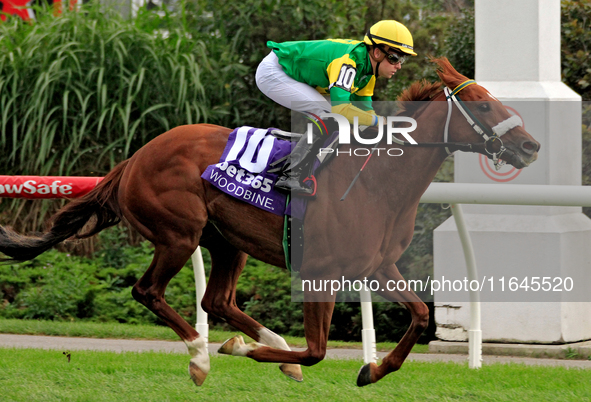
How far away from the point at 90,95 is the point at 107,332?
3266 millimetres

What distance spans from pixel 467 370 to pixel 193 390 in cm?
183

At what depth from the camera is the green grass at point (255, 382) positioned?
423 cm

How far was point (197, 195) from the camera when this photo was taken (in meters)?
4.23

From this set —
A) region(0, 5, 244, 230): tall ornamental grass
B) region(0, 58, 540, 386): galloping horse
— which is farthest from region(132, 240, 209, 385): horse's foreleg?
region(0, 5, 244, 230): tall ornamental grass

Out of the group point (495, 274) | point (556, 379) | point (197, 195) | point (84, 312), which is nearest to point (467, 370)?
point (556, 379)

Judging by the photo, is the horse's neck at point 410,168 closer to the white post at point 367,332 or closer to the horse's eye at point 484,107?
the horse's eye at point 484,107

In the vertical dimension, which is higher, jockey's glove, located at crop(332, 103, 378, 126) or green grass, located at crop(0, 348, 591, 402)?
jockey's glove, located at crop(332, 103, 378, 126)

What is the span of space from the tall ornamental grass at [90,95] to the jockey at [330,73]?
4.22m

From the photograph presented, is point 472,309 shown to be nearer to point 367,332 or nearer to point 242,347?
point 367,332

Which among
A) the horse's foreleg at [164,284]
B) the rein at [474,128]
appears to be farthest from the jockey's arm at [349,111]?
the horse's foreleg at [164,284]

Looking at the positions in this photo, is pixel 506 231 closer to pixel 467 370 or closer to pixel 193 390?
pixel 467 370

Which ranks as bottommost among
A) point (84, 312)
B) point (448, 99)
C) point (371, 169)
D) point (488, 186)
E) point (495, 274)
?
point (84, 312)

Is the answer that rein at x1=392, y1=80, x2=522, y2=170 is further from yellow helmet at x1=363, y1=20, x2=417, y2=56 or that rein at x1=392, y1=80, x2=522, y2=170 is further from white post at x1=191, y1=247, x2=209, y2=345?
white post at x1=191, y1=247, x2=209, y2=345

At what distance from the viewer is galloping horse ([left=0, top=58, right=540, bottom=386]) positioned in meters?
3.94
